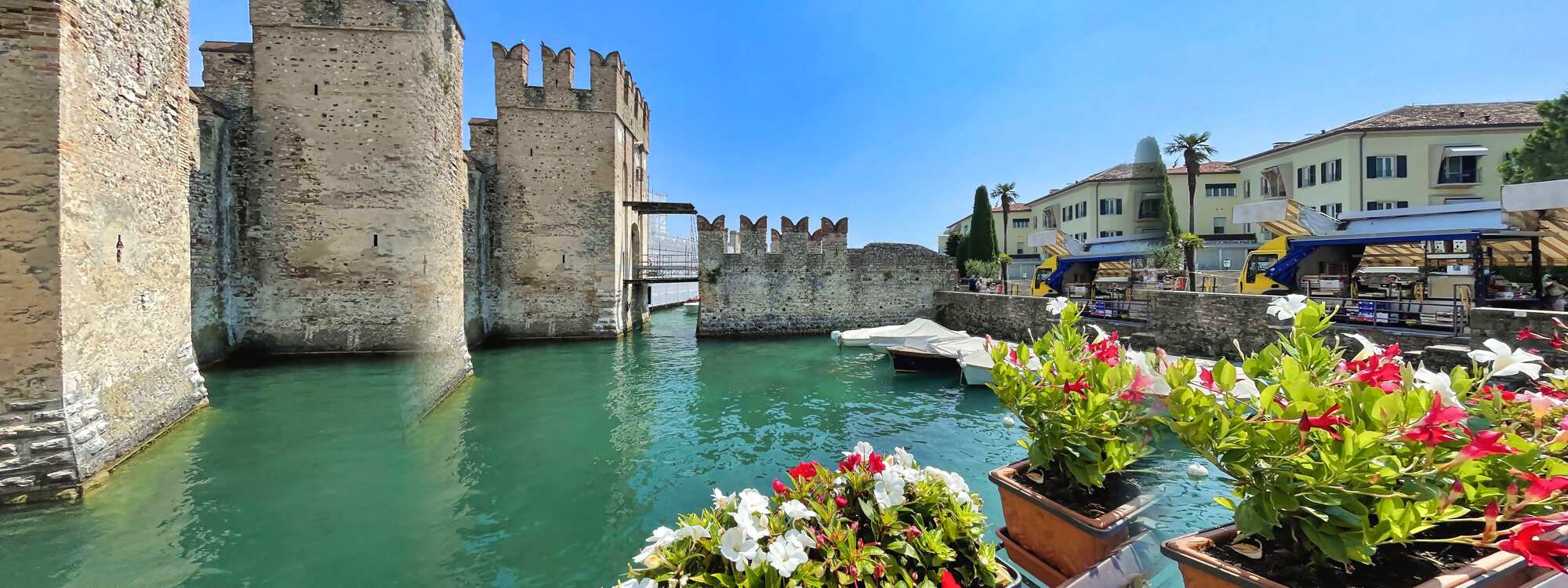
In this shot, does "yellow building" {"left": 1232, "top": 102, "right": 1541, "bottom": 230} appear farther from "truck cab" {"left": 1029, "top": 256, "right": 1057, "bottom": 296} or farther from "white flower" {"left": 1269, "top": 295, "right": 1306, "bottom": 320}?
"white flower" {"left": 1269, "top": 295, "right": 1306, "bottom": 320}

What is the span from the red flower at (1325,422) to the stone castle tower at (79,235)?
10.5 m

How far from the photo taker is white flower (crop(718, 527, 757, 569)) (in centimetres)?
177

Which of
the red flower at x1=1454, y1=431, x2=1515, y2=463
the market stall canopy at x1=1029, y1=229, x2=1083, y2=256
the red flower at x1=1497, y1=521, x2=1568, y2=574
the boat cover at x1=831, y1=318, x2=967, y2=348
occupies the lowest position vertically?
the boat cover at x1=831, y1=318, x2=967, y2=348

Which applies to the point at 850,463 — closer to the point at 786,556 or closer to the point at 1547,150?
the point at 786,556

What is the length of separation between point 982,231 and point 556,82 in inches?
1042

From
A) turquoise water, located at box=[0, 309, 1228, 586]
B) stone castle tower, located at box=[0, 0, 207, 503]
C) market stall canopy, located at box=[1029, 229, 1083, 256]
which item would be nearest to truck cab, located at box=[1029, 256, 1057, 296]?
market stall canopy, located at box=[1029, 229, 1083, 256]

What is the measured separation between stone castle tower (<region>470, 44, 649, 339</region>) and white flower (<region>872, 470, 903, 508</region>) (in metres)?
20.3

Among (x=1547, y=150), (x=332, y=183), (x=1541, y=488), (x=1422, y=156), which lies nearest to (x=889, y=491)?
(x=1541, y=488)

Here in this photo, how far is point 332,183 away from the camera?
46.2 feet

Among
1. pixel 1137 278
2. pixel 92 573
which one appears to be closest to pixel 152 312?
pixel 92 573

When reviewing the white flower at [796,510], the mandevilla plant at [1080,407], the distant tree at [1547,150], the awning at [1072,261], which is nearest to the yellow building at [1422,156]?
the distant tree at [1547,150]

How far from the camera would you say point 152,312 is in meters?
8.69

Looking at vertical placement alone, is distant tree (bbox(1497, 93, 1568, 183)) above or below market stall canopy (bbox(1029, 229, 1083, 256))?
above

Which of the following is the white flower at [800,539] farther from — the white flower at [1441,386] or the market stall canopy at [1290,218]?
the market stall canopy at [1290,218]
